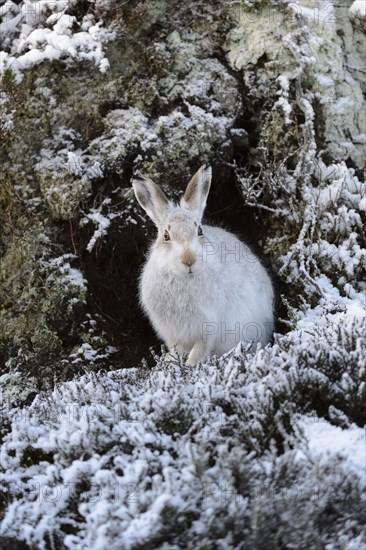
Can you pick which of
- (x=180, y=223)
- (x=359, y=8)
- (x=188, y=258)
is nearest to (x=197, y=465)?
(x=188, y=258)

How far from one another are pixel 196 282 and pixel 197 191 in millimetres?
786

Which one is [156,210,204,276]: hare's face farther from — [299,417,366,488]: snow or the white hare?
[299,417,366,488]: snow

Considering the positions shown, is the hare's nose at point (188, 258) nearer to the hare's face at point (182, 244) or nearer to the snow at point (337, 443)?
the hare's face at point (182, 244)

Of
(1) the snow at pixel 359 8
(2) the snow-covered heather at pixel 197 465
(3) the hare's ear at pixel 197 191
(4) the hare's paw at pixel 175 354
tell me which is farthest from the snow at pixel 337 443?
(1) the snow at pixel 359 8

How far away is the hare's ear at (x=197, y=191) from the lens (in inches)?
232

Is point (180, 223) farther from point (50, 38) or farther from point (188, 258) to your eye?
point (50, 38)

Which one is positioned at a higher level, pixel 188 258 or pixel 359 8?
pixel 359 8

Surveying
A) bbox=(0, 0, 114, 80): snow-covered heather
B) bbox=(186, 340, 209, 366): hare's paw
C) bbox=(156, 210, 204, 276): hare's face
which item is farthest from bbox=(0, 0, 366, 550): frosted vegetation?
bbox=(156, 210, 204, 276): hare's face

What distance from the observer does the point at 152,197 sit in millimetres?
5926

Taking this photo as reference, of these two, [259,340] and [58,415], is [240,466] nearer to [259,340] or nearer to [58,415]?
[58,415]

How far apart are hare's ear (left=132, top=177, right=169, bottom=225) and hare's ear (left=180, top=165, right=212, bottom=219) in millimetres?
166

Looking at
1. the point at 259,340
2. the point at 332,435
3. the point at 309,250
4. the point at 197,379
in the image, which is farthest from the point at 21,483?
the point at 309,250

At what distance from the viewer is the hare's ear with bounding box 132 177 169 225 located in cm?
590

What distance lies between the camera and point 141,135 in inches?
273
